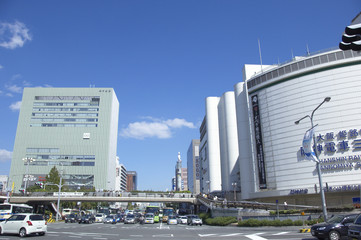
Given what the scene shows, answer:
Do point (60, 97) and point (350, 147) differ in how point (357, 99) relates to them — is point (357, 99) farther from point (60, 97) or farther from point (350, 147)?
point (60, 97)

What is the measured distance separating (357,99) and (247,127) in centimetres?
2320

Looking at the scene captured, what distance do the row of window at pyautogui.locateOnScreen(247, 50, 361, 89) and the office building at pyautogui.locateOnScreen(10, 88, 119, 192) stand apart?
8339 cm

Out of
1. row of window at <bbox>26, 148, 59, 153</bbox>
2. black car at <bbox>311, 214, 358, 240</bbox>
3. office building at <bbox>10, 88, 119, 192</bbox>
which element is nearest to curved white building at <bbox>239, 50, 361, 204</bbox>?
black car at <bbox>311, 214, 358, 240</bbox>

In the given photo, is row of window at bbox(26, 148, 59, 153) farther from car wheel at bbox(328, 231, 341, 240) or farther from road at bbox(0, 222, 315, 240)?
car wheel at bbox(328, 231, 341, 240)

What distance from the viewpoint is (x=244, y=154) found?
65.4 meters

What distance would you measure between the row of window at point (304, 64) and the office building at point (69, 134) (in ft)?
274

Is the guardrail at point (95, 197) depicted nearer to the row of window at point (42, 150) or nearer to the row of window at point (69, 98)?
the row of window at point (42, 150)

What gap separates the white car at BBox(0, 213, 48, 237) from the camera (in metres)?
19.3

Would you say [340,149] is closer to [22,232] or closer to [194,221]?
[194,221]

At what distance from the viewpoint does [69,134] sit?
125375mm

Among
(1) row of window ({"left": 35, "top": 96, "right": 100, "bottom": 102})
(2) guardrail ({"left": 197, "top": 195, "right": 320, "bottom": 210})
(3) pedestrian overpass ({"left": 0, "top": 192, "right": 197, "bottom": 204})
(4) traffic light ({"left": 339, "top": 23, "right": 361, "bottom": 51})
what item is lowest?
(2) guardrail ({"left": 197, "top": 195, "right": 320, "bottom": 210})

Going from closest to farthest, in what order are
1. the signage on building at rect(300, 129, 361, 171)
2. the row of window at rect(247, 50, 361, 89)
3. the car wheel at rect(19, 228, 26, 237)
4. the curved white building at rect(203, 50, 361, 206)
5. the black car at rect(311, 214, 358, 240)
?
the black car at rect(311, 214, 358, 240) < the car wheel at rect(19, 228, 26, 237) < the signage on building at rect(300, 129, 361, 171) < the curved white building at rect(203, 50, 361, 206) < the row of window at rect(247, 50, 361, 89)

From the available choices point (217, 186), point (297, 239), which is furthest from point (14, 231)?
point (217, 186)

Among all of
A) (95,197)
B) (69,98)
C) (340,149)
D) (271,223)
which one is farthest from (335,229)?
(69,98)
